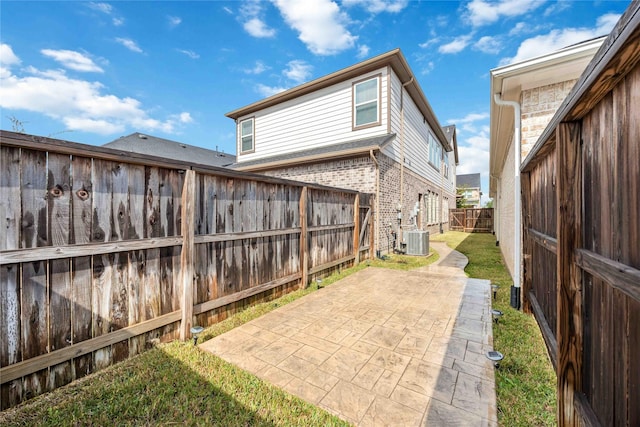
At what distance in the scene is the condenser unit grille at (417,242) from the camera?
346 inches

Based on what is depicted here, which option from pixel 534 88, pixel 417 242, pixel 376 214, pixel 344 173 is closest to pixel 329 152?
pixel 344 173

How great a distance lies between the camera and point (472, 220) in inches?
783

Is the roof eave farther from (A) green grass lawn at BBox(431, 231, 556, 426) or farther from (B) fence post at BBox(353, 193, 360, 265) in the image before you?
(A) green grass lawn at BBox(431, 231, 556, 426)

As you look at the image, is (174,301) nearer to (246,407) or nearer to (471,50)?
(246,407)

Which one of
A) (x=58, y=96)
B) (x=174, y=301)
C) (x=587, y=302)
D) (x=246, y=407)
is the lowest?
(x=246, y=407)

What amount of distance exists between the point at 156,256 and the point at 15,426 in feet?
5.20

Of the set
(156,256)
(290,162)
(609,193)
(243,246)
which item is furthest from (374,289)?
(290,162)

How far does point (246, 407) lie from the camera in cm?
210

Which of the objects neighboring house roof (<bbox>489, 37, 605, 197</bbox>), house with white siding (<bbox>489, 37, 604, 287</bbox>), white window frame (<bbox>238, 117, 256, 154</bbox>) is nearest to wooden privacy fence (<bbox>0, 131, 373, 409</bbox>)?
neighboring house roof (<bbox>489, 37, 605, 197</bbox>)

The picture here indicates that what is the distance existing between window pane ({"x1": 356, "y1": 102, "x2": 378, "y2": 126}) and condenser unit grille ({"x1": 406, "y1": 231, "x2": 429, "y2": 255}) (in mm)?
4187

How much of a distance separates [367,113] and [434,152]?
7855mm

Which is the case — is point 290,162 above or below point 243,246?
above

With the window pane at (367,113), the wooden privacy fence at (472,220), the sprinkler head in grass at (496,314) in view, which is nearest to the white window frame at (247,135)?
the window pane at (367,113)

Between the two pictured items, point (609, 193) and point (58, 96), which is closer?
point (609, 193)
